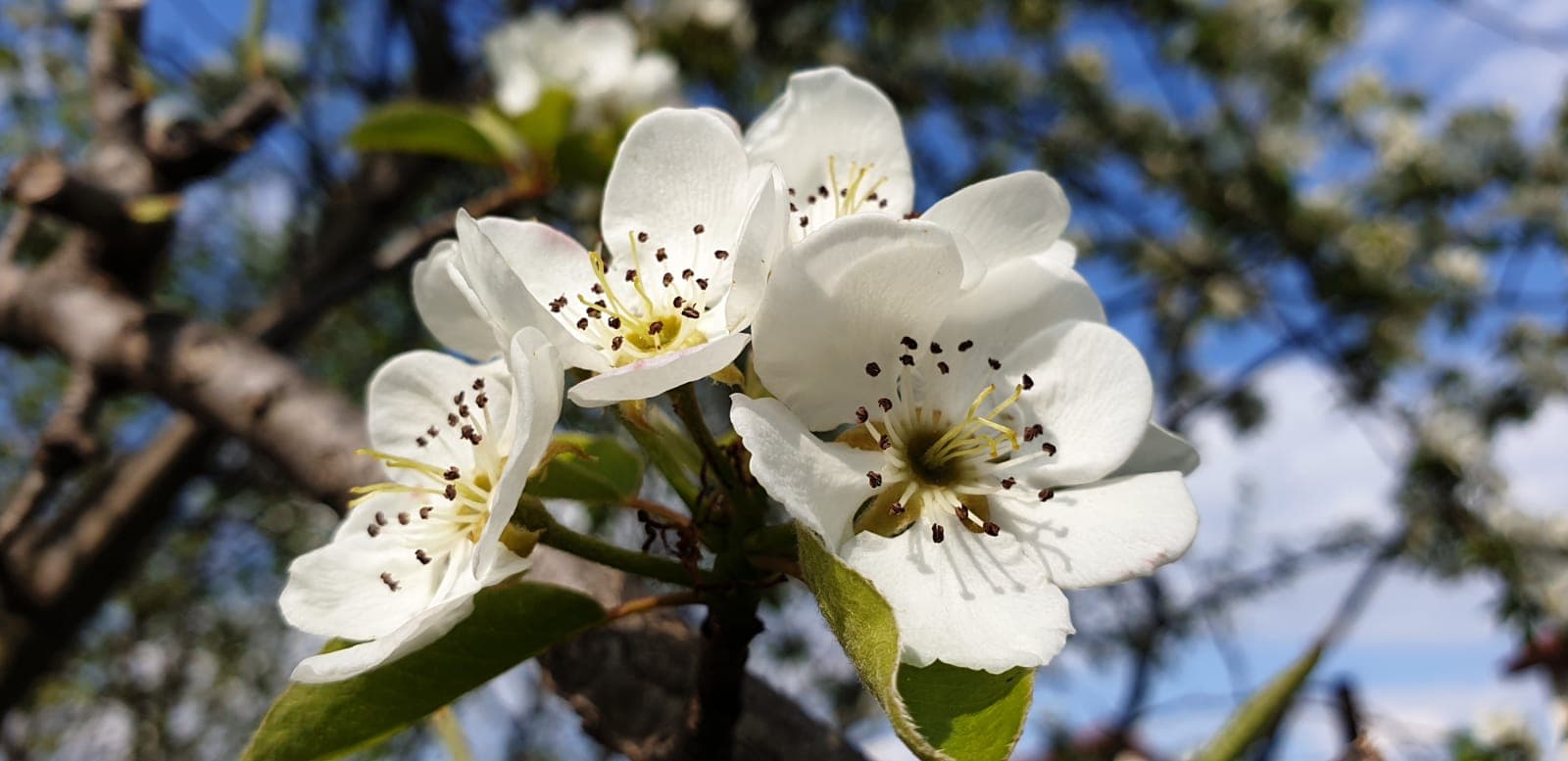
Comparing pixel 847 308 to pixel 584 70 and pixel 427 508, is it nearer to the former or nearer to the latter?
pixel 427 508

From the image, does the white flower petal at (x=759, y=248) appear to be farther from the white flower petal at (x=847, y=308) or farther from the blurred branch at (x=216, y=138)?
the blurred branch at (x=216, y=138)

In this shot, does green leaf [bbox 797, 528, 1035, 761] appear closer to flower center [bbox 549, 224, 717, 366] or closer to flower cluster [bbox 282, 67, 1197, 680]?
flower cluster [bbox 282, 67, 1197, 680]

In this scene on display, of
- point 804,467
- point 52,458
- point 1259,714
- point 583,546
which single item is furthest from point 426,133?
point 1259,714

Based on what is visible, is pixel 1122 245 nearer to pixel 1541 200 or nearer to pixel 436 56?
pixel 1541 200

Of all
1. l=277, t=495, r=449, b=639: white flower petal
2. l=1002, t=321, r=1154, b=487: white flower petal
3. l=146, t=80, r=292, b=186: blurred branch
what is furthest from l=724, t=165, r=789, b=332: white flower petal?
l=146, t=80, r=292, b=186: blurred branch

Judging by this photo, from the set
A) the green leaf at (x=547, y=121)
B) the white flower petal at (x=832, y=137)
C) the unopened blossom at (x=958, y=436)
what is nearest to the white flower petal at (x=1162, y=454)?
the unopened blossom at (x=958, y=436)

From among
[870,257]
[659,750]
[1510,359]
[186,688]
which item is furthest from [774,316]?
[186,688]
